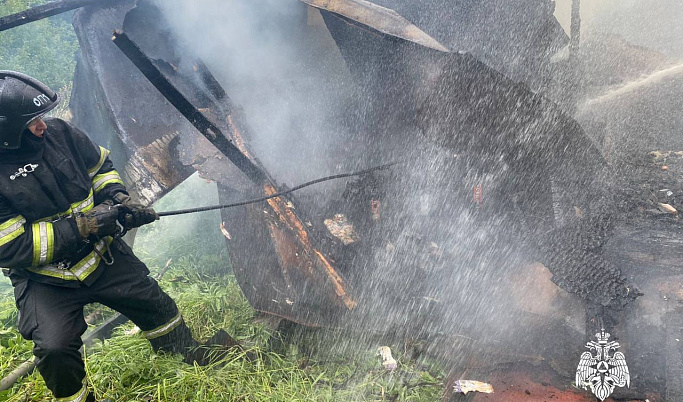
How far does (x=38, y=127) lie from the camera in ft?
8.52

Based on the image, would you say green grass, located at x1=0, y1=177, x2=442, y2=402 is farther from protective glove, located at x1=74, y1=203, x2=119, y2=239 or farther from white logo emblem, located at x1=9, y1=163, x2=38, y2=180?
white logo emblem, located at x1=9, y1=163, x2=38, y2=180

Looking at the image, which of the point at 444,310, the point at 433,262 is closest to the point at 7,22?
the point at 433,262

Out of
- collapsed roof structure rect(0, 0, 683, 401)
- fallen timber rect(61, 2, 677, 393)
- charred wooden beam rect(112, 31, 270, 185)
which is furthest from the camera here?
collapsed roof structure rect(0, 0, 683, 401)

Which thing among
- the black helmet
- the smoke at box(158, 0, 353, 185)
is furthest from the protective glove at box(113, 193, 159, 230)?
the smoke at box(158, 0, 353, 185)

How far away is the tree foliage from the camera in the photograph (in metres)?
9.09

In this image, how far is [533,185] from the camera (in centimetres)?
374

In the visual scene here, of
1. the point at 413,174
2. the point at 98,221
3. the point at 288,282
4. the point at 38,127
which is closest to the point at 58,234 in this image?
the point at 98,221

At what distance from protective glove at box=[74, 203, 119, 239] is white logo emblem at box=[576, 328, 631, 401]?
3709 mm

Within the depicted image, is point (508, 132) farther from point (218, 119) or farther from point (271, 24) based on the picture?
point (271, 24)

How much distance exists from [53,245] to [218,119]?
2140 millimetres

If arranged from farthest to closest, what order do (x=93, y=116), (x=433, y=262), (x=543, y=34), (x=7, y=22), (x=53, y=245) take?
(x=93, y=116) < (x=543, y=34) < (x=7, y=22) < (x=433, y=262) < (x=53, y=245)

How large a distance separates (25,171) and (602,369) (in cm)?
438

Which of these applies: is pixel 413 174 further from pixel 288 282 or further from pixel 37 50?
pixel 37 50

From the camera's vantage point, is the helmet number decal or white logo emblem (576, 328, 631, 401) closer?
the helmet number decal
